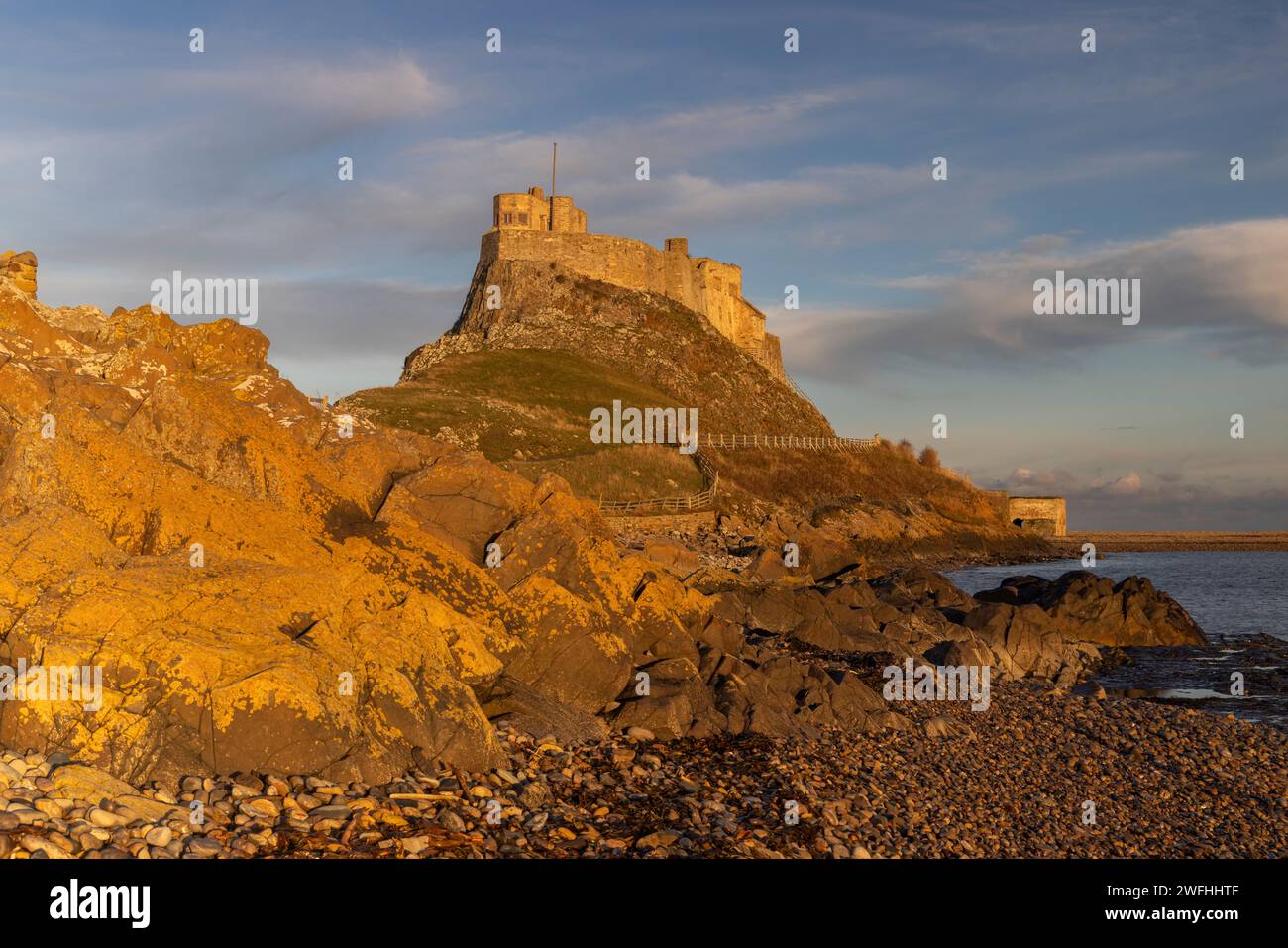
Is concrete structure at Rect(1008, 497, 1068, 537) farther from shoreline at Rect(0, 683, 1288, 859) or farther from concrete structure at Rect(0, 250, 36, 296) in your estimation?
concrete structure at Rect(0, 250, 36, 296)

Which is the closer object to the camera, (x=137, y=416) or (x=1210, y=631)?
(x=137, y=416)

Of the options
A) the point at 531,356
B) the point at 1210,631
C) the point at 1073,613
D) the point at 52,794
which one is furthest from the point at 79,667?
the point at 531,356

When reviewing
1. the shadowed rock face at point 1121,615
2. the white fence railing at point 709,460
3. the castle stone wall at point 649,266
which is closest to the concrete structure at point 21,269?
the shadowed rock face at point 1121,615

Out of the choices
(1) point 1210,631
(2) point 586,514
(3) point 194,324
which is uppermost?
(3) point 194,324

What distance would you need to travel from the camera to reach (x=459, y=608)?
1930cm

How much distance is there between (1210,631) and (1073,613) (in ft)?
35.0

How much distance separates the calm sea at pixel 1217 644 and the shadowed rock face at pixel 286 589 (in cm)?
1196

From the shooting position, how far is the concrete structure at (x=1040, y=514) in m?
129

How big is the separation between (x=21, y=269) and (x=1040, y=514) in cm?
12270

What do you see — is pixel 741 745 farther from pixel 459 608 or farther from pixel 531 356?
pixel 531 356

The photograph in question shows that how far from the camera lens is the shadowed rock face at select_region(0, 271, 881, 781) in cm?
1302

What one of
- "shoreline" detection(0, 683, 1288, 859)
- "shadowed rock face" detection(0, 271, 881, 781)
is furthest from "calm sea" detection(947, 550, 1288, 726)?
"shadowed rock face" detection(0, 271, 881, 781)

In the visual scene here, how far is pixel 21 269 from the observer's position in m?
25.4

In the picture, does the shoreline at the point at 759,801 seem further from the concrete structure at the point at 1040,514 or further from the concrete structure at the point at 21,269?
the concrete structure at the point at 1040,514
